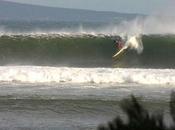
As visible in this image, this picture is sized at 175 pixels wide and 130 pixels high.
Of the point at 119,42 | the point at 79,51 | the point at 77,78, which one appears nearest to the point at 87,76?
the point at 77,78

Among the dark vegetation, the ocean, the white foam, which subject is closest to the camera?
the dark vegetation

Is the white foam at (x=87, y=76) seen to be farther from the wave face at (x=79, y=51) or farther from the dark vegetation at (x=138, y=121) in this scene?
the dark vegetation at (x=138, y=121)

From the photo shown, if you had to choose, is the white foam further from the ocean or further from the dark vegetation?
the dark vegetation

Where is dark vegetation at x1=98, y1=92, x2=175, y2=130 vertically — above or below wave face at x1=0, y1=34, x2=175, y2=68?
below

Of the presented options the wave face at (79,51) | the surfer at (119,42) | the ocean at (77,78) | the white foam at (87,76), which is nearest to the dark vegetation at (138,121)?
the ocean at (77,78)

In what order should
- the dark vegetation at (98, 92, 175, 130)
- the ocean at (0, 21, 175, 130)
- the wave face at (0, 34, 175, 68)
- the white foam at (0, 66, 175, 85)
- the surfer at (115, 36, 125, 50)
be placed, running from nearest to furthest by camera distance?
the dark vegetation at (98, 92, 175, 130)
the ocean at (0, 21, 175, 130)
the white foam at (0, 66, 175, 85)
the wave face at (0, 34, 175, 68)
the surfer at (115, 36, 125, 50)

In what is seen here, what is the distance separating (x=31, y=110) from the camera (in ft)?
40.0

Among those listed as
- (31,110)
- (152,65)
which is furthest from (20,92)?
(152,65)

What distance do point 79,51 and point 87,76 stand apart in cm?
813

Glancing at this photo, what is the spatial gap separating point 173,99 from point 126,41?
21.1 meters

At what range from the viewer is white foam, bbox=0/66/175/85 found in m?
17.1

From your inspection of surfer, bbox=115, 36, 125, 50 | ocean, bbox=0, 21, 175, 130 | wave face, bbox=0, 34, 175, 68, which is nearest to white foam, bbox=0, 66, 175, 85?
ocean, bbox=0, 21, 175, 130

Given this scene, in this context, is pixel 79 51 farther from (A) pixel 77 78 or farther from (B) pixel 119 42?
(A) pixel 77 78

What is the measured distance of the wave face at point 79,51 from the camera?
75.1 feet
